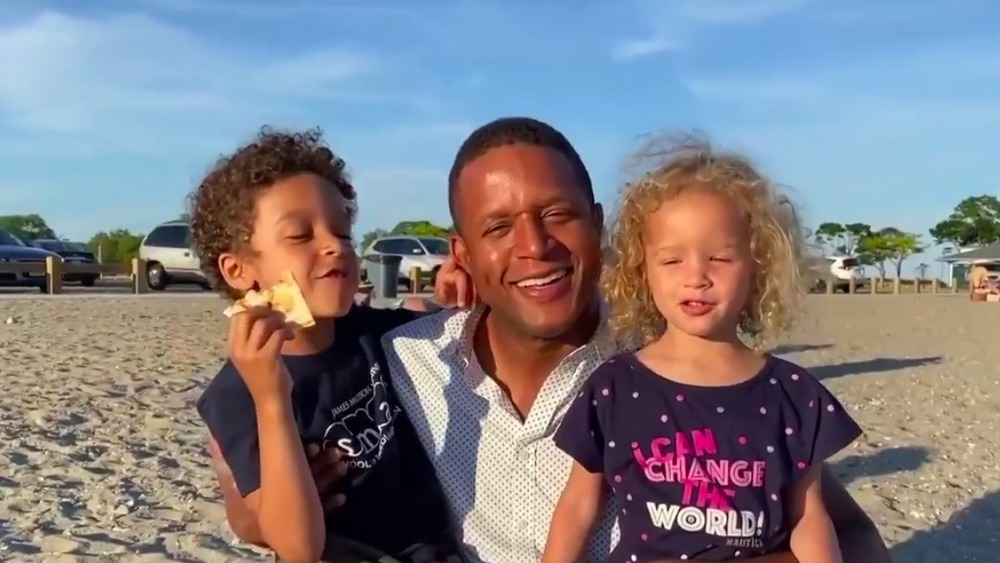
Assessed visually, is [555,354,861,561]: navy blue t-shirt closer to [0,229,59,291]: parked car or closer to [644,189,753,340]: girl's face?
[644,189,753,340]: girl's face

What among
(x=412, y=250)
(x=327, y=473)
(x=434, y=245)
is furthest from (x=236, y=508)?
(x=434, y=245)

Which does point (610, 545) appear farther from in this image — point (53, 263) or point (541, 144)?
point (53, 263)

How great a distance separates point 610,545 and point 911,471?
20.7 ft

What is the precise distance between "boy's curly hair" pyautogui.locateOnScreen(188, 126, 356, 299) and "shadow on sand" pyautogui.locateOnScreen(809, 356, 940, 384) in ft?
36.7

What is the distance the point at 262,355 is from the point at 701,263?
3.10 ft

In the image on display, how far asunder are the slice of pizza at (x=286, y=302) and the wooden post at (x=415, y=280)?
78.1 feet

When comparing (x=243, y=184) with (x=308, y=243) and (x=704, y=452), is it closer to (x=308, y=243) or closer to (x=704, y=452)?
(x=308, y=243)

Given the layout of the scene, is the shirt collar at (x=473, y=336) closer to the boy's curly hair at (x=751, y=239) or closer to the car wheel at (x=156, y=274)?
the boy's curly hair at (x=751, y=239)

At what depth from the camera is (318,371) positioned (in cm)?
264

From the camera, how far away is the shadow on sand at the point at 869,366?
13883mm

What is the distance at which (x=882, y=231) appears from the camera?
77.8 meters

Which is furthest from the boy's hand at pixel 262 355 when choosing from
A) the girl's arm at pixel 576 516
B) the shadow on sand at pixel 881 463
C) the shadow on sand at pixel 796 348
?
the shadow on sand at pixel 796 348

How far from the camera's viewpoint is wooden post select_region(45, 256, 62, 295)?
23.5m

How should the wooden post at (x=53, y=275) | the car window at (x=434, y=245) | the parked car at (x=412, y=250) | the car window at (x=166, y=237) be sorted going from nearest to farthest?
the wooden post at (x=53, y=275) → the car window at (x=166, y=237) → the parked car at (x=412, y=250) → the car window at (x=434, y=245)
